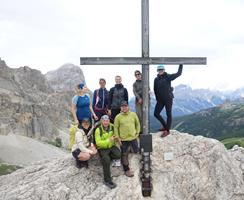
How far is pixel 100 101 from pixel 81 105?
100cm

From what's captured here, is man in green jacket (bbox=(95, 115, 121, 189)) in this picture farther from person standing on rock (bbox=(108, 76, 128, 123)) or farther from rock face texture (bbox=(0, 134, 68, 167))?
rock face texture (bbox=(0, 134, 68, 167))

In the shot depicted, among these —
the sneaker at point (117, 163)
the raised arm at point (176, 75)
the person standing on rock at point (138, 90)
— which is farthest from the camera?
the person standing on rock at point (138, 90)

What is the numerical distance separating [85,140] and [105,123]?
1017 millimetres

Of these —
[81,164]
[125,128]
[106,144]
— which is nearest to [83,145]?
[106,144]

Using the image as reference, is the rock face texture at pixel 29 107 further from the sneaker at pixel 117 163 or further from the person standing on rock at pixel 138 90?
the sneaker at pixel 117 163

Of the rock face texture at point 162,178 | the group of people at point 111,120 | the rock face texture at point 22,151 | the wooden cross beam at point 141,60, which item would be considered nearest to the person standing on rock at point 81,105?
the group of people at point 111,120

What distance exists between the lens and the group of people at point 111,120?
510 inches

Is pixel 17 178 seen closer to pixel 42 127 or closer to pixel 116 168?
pixel 116 168

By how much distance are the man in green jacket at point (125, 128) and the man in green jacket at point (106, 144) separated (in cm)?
32

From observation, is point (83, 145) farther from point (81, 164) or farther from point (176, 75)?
point (176, 75)

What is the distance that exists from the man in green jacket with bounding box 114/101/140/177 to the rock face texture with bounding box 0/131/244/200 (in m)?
0.58

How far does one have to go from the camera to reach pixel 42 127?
127m

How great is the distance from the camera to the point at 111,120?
1450 cm

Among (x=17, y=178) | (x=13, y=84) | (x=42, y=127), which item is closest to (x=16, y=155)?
(x=42, y=127)
